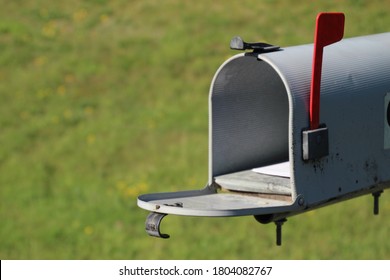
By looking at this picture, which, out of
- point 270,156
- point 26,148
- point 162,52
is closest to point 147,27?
point 162,52

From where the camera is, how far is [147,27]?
16.1 m

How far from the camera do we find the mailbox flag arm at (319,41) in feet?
20.0

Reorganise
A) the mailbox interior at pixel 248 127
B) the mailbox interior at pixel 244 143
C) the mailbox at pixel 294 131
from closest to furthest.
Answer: the mailbox at pixel 294 131 < the mailbox interior at pixel 244 143 < the mailbox interior at pixel 248 127

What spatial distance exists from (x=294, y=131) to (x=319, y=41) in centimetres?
45

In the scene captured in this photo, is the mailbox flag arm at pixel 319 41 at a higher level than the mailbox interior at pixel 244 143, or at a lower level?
higher

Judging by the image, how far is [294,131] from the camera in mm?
6027

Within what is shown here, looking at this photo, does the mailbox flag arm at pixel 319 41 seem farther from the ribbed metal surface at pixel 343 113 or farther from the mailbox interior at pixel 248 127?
the mailbox interior at pixel 248 127

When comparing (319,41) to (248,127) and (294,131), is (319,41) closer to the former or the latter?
(294,131)

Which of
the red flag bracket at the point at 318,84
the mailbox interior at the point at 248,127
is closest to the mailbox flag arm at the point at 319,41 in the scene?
the red flag bracket at the point at 318,84

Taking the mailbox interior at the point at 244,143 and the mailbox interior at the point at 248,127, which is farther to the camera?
the mailbox interior at the point at 248,127

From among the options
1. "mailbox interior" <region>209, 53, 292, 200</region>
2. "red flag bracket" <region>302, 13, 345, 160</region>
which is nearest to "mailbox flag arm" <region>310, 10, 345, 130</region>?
"red flag bracket" <region>302, 13, 345, 160</region>

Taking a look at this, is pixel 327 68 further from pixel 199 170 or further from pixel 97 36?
pixel 97 36

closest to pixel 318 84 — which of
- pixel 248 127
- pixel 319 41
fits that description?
pixel 319 41

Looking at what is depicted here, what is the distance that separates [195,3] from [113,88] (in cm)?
187
